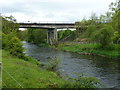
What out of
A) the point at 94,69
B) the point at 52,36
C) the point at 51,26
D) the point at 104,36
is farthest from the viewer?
the point at 52,36

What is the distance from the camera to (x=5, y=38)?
107ft

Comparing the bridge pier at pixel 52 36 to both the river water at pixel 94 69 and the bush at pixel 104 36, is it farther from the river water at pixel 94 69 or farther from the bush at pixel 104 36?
the river water at pixel 94 69

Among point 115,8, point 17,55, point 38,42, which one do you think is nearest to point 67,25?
point 38,42

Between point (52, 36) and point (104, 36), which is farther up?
point (104, 36)

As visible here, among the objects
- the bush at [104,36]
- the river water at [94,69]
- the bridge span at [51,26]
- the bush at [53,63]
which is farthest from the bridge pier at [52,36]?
the bush at [53,63]

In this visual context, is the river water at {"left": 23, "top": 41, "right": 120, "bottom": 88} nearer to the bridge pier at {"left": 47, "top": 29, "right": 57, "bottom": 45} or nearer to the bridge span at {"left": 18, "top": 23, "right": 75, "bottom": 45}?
the bridge span at {"left": 18, "top": 23, "right": 75, "bottom": 45}

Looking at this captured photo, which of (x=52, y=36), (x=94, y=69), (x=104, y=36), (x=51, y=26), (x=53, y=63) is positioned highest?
(x=51, y=26)

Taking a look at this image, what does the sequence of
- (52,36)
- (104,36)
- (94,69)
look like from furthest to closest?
(52,36) < (104,36) < (94,69)

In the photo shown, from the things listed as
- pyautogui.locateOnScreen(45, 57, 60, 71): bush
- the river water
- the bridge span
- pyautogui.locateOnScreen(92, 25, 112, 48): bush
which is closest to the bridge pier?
the bridge span

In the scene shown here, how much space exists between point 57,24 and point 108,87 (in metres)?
71.5

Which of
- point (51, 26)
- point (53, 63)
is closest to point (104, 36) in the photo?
point (53, 63)

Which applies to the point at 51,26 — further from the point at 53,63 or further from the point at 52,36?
the point at 53,63

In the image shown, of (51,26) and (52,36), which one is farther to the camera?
(52,36)

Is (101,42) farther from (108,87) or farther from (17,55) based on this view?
(108,87)
